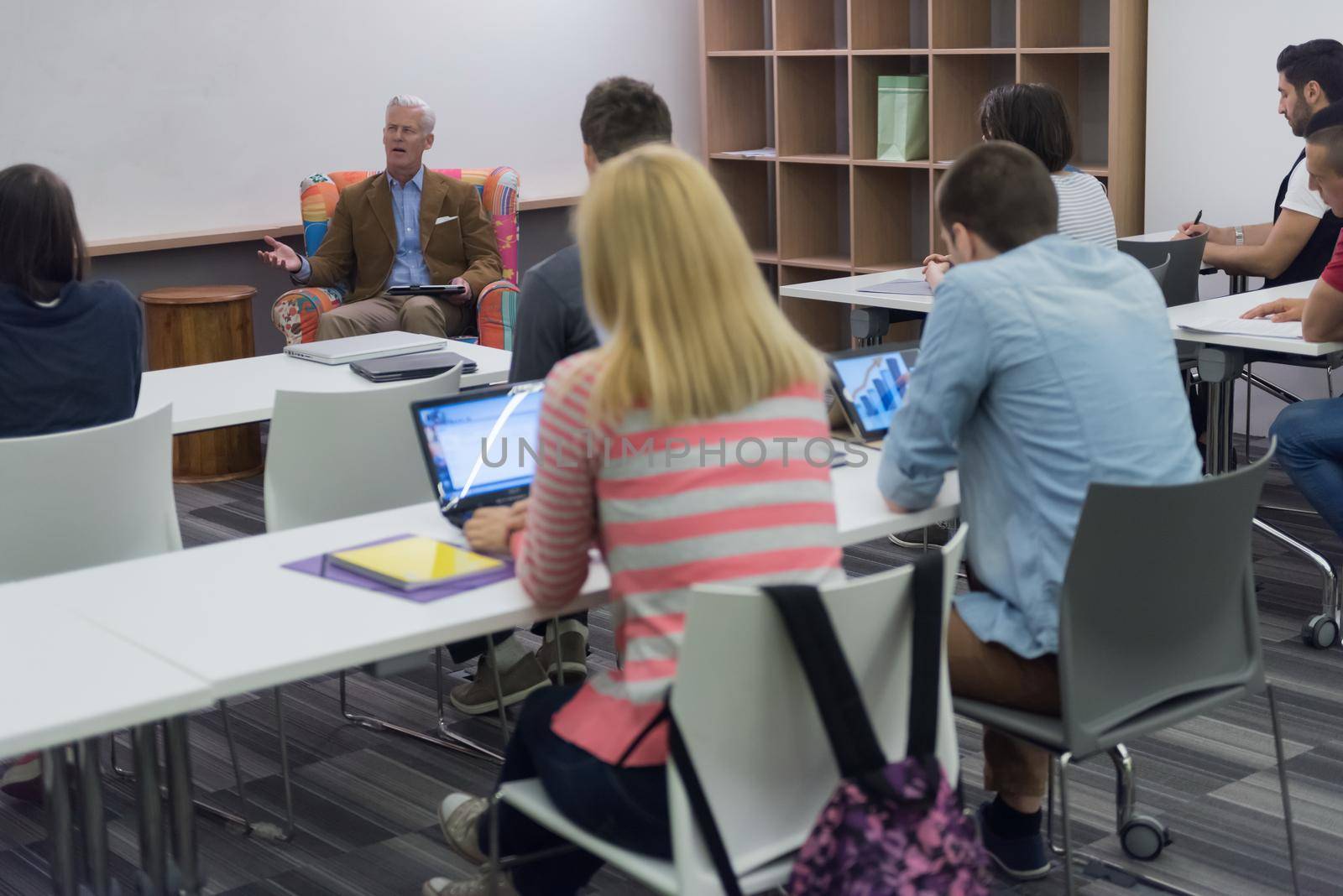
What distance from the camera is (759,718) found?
5.99ft

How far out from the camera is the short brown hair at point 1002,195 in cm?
238

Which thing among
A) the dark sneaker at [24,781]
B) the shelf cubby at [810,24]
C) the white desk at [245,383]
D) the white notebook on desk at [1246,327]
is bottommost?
the dark sneaker at [24,781]

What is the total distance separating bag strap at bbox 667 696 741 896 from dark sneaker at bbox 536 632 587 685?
1.65 metres

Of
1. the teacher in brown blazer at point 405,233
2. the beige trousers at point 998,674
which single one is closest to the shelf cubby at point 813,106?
the teacher in brown blazer at point 405,233

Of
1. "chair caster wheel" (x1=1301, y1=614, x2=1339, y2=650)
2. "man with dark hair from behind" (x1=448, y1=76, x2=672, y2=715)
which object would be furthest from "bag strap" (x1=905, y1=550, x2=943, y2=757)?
"chair caster wheel" (x1=1301, y1=614, x2=1339, y2=650)

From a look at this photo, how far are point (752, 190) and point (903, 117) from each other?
1.43 metres

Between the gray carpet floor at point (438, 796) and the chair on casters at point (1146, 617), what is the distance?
0.52m

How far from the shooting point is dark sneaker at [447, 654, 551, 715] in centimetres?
356

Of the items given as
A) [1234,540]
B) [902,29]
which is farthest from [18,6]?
[1234,540]

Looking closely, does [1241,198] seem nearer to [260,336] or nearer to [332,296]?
[332,296]

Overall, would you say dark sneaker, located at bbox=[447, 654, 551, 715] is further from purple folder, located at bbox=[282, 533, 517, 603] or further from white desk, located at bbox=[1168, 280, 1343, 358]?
white desk, located at bbox=[1168, 280, 1343, 358]

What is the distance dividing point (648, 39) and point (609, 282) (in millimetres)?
6136

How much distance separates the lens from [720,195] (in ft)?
6.23

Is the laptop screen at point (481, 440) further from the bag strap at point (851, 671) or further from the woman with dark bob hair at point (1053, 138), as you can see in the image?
the woman with dark bob hair at point (1053, 138)
